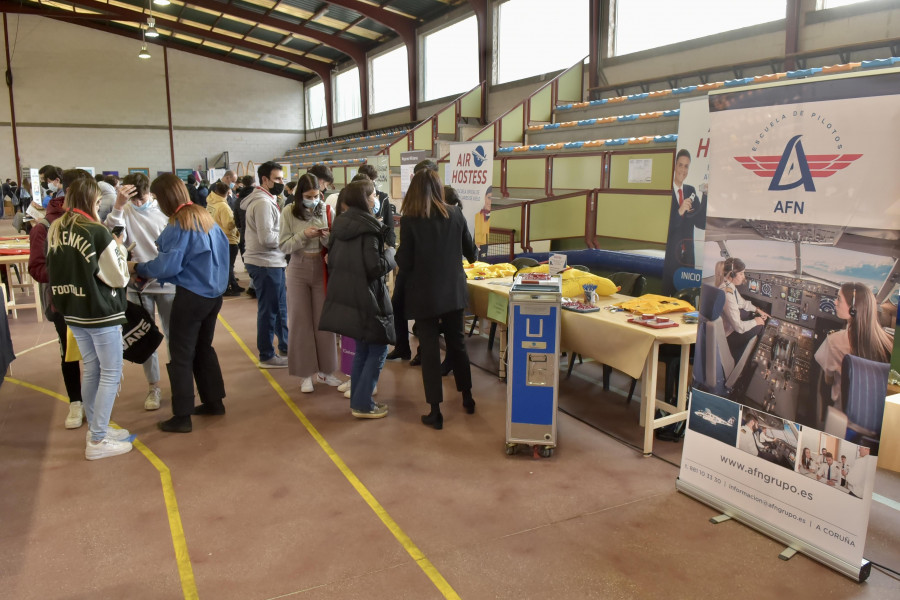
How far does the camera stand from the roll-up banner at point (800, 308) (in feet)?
6.52

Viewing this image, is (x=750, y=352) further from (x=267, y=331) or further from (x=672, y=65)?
(x=672, y=65)

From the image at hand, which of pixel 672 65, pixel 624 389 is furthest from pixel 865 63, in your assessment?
pixel 624 389

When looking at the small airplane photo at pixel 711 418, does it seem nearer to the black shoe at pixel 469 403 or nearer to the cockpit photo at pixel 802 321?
the cockpit photo at pixel 802 321

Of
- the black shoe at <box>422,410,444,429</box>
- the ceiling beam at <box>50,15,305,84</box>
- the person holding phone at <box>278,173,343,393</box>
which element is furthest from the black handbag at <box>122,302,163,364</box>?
the ceiling beam at <box>50,15,305,84</box>

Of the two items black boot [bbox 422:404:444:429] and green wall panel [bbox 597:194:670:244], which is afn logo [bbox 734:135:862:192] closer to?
black boot [bbox 422:404:444:429]

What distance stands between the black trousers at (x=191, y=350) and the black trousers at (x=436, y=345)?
1.12 metres

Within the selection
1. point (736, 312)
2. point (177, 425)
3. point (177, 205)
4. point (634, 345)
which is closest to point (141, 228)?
point (177, 205)

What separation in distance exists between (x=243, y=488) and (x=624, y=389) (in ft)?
8.11

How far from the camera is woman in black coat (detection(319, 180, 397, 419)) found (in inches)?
127

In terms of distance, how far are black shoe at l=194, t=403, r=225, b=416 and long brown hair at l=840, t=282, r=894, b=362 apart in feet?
10.4

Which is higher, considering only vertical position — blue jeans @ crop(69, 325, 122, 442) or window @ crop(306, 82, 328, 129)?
window @ crop(306, 82, 328, 129)

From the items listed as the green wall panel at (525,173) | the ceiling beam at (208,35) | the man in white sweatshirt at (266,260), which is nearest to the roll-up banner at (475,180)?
the green wall panel at (525,173)

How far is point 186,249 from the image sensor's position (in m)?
3.10

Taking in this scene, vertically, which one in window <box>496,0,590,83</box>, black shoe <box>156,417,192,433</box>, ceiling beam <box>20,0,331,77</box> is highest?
ceiling beam <box>20,0,331,77</box>
